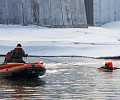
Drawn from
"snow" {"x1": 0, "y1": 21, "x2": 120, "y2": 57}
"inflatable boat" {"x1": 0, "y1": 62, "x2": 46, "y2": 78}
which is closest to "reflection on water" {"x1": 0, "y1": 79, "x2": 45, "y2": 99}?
"inflatable boat" {"x1": 0, "y1": 62, "x2": 46, "y2": 78}

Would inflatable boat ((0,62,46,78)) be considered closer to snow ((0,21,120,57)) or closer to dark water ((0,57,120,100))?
dark water ((0,57,120,100))

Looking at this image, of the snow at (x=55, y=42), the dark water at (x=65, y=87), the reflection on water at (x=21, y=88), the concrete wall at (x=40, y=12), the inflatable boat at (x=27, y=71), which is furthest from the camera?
the concrete wall at (x=40, y=12)

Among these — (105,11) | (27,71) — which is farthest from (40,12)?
(27,71)

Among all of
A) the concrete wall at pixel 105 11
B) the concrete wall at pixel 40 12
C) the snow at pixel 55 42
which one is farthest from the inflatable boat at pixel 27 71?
the concrete wall at pixel 105 11

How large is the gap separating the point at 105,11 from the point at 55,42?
84.3 feet

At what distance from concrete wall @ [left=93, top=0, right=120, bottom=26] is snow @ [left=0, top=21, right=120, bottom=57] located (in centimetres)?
1358

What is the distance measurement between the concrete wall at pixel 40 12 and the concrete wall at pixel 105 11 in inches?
452

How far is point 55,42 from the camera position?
35.1m

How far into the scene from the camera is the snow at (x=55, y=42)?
31.9m

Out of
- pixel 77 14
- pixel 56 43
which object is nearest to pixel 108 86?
pixel 56 43

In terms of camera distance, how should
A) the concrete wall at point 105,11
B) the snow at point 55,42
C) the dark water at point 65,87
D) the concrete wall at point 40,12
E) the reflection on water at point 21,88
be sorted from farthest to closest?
the concrete wall at point 105,11 → the concrete wall at point 40,12 → the snow at point 55,42 → the reflection on water at point 21,88 → the dark water at point 65,87

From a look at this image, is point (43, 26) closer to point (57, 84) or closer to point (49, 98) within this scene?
point (57, 84)

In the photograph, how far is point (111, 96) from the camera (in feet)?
41.9

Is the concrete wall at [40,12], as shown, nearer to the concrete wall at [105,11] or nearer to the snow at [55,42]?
the snow at [55,42]
